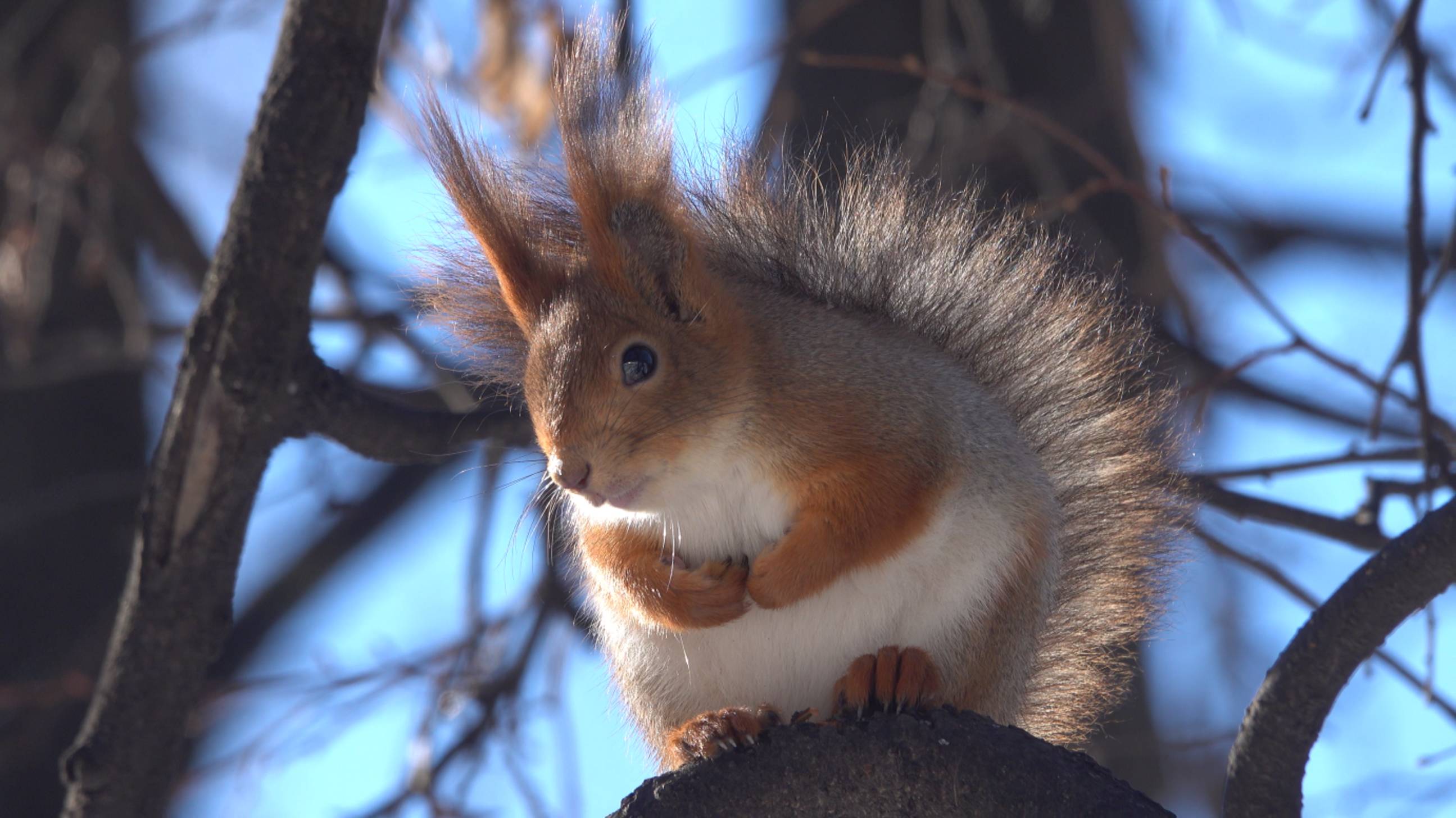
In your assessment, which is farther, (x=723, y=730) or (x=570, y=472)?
(x=570, y=472)

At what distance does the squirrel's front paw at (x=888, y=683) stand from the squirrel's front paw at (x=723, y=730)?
0.09 m

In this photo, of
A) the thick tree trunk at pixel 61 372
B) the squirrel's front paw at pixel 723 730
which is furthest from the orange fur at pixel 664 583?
the thick tree trunk at pixel 61 372

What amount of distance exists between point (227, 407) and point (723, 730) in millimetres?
896

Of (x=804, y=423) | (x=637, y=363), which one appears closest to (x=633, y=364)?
(x=637, y=363)

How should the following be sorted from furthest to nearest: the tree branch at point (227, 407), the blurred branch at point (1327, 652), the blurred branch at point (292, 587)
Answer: the blurred branch at point (292, 587), the tree branch at point (227, 407), the blurred branch at point (1327, 652)

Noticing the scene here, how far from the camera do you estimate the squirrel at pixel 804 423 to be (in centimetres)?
182

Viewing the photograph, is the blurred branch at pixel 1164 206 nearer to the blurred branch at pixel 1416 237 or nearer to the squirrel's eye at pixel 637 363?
the blurred branch at pixel 1416 237

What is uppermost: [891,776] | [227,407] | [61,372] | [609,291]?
[61,372]

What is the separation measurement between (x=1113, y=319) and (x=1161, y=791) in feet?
5.56

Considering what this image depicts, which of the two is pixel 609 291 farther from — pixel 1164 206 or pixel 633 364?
pixel 1164 206

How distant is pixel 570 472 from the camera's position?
5.80 feet

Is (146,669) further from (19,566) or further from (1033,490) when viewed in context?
(19,566)

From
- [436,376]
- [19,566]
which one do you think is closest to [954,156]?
[436,376]

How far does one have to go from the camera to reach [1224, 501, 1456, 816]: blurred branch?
5.00ft
